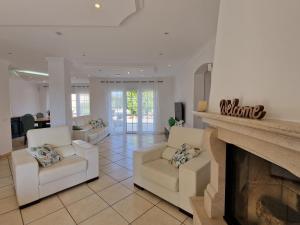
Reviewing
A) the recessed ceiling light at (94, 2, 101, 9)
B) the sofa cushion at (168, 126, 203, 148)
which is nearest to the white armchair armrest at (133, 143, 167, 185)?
the sofa cushion at (168, 126, 203, 148)

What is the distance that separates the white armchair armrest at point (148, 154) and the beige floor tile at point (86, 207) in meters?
0.78

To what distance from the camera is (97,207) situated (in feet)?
7.19

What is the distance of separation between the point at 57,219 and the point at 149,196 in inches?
48.0

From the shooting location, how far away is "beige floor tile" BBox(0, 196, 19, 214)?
215 centimetres

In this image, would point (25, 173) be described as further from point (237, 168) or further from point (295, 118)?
point (295, 118)

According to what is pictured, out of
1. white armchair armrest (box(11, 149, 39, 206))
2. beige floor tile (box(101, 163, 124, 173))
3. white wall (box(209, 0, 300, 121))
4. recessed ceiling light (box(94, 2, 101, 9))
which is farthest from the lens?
beige floor tile (box(101, 163, 124, 173))

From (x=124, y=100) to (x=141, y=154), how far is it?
16.4 ft

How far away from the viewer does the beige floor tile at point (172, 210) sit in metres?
2.02

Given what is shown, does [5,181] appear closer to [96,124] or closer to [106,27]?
[106,27]

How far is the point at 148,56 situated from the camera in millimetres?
3850

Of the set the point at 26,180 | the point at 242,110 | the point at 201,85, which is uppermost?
the point at 201,85

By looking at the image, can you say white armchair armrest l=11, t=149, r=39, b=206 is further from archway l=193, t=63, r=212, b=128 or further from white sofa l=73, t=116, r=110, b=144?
archway l=193, t=63, r=212, b=128

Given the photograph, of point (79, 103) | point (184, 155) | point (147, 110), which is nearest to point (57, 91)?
point (184, 155)

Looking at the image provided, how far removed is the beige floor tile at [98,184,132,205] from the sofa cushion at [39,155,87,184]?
537 mm
